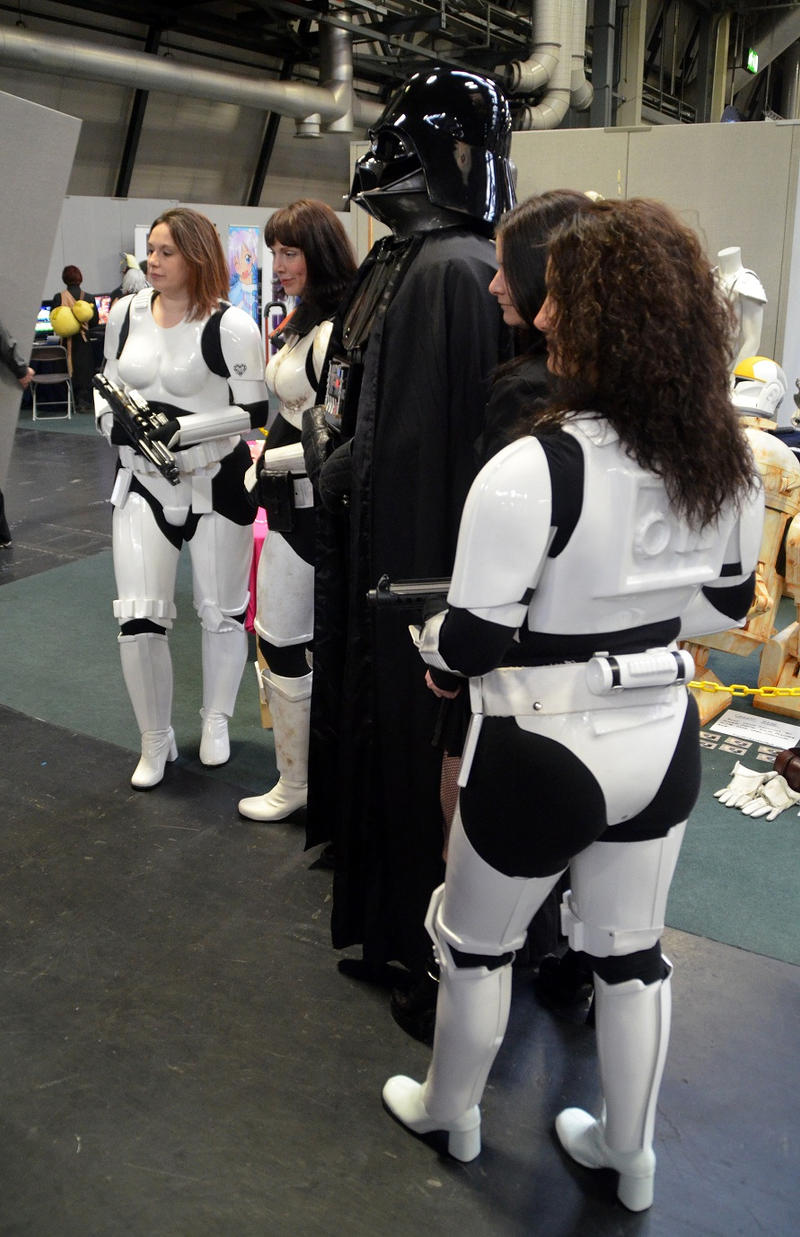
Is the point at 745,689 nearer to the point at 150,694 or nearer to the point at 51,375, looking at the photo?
the point at 150,694

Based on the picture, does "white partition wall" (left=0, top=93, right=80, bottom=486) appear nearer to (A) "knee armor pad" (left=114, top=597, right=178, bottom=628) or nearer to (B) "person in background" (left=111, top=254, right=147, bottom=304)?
(A) "knee armor pad" (left=114, top=597, right=178, bottom=628)

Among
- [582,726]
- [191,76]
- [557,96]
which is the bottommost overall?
[582,726]

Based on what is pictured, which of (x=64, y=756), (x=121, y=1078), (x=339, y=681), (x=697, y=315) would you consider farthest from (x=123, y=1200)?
(x=64, y=756)

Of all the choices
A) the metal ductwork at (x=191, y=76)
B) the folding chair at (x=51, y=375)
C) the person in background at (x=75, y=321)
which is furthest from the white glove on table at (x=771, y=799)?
the metal ductwork at (x=191, y=76)

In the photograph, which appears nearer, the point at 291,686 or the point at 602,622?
the point at 602,622

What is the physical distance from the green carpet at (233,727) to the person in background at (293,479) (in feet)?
1.44

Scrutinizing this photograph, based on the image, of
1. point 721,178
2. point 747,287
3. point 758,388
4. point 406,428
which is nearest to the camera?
point 406,428

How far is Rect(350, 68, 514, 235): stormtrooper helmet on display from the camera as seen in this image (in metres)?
1.94

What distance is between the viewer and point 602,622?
4.63 feet

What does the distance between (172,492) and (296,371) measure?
2.02ft

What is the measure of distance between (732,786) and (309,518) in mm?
1565

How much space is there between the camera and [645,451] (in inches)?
52.6

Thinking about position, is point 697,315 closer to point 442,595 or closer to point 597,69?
point 442,595

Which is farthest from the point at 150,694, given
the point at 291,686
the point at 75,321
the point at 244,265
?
the point at 244,265
